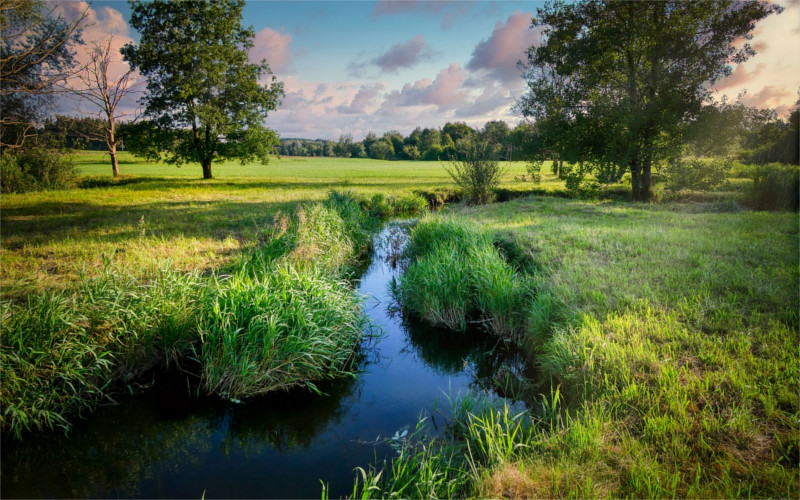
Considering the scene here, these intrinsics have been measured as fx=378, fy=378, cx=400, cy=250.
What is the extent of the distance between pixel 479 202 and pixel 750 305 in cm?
1337

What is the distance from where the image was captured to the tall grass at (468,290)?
653 cm

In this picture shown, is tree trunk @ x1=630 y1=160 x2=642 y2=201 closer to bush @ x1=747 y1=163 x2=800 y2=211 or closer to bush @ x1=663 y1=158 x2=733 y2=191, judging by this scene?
bush @ x1=663 y1=158 x2=733 y2=191

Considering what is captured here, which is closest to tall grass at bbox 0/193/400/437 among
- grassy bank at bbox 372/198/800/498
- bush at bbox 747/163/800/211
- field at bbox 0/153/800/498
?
field at bbox 0/153/800/498

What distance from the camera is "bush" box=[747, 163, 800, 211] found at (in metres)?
11.9

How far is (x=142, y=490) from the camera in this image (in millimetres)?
3475

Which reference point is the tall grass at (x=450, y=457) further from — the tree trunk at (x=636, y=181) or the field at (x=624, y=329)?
the tree trunk at (x=636, y=181)

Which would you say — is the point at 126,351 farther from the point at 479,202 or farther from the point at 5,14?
the point at 479,202

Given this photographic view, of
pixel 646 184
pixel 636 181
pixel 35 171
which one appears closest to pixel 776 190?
pixel 646 184

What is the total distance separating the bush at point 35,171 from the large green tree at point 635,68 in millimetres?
24727

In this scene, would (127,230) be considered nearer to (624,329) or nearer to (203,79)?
(624,329)

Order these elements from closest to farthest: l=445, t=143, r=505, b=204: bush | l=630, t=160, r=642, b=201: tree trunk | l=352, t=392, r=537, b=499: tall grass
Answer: l=352, t=392, r=537, b=499: tall grass
l=630, t=160, r=642, b=201: tree trunk
l=445, t=143, r=505, b=204: bush

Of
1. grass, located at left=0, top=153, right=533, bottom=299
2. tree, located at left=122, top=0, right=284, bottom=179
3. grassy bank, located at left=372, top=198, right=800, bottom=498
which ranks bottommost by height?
grassy bank, located at left=372, top=198, right=800, bottom=498

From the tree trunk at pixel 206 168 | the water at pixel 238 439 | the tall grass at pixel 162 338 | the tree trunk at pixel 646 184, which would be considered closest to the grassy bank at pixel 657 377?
the water at pixel 238 439

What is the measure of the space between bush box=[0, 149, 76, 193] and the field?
9.77 metres
